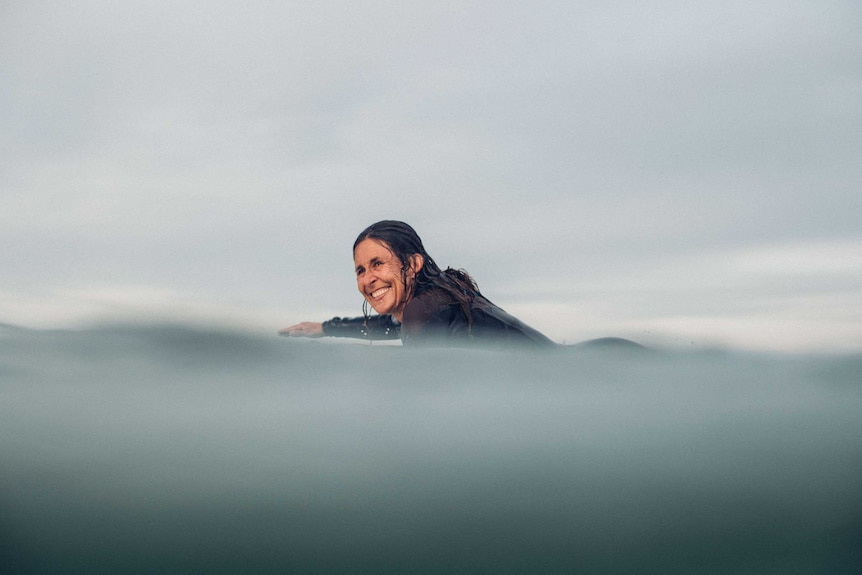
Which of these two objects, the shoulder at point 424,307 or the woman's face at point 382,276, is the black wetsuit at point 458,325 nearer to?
the shoulder at point 424,307

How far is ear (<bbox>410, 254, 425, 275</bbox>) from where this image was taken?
1878mm

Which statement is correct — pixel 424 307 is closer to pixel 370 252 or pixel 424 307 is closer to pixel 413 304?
pixel 413 304

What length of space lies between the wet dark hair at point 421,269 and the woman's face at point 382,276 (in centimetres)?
1

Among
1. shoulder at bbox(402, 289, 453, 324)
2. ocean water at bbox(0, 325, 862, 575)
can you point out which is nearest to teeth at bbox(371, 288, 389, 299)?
shoulder at bbox(402, 289, 453, 324)

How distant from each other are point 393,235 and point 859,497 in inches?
43.7

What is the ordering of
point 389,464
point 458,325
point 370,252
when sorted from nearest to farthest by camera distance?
point 389,464
point 458,325
point 370,252

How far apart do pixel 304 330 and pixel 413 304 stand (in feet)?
0.85

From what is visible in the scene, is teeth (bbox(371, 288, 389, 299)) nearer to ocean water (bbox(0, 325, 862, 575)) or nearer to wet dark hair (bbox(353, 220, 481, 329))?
wet dark hair (bbox(353, 220, 481, 329))

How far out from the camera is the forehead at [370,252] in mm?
1841

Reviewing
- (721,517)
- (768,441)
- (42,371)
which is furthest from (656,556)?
(42,371)

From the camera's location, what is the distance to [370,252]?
6.08 feet

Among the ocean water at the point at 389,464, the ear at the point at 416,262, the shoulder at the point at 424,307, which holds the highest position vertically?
the ear at the point at 416,262

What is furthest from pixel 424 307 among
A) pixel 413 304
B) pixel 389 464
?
pixel 389 464

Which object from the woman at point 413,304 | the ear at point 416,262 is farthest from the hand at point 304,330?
the ear at point 416,262
